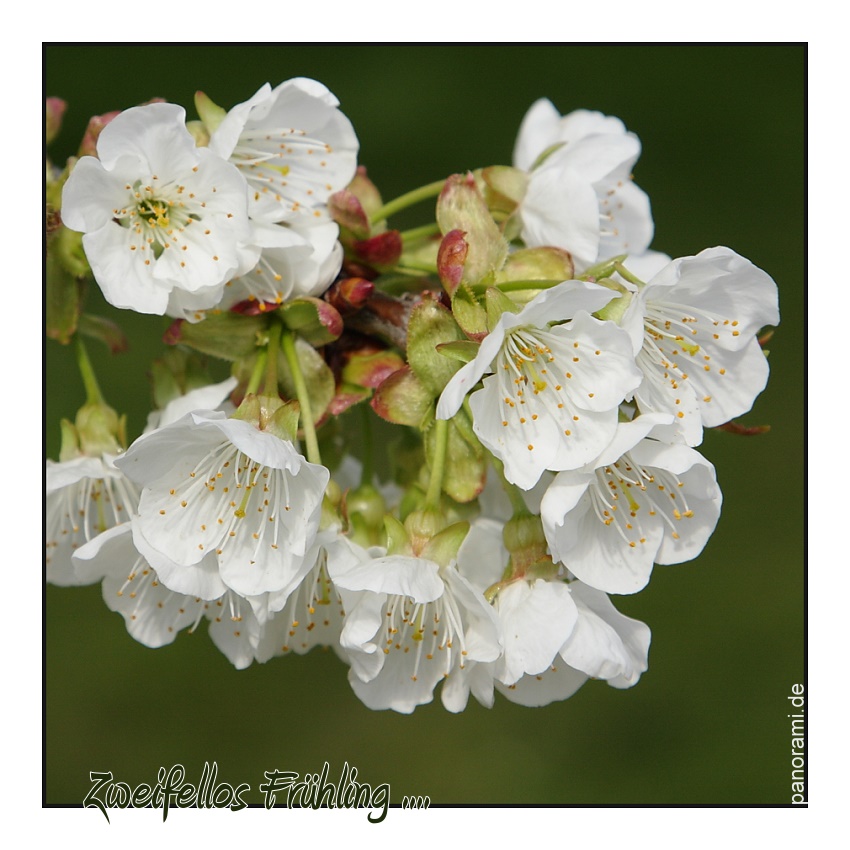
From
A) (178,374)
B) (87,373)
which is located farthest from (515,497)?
(87,373)

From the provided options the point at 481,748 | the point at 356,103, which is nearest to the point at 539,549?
the point at 481,748

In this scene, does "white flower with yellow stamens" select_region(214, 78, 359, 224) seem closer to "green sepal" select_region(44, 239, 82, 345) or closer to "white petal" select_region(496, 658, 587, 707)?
"green sepal" select_region(44, 239, 82, 345)

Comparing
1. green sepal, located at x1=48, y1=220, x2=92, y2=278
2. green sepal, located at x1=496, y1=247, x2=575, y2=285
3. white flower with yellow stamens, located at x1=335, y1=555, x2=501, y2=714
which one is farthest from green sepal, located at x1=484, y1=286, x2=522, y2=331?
green sepal, located at x1=48, y1=220, x2=92, y2=278

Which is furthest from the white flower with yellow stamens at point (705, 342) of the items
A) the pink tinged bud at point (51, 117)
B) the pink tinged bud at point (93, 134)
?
the pink tinged bud at point (51, 117)

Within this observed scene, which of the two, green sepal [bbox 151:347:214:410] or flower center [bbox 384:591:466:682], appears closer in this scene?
flower center [bbox 384:591:466:682]

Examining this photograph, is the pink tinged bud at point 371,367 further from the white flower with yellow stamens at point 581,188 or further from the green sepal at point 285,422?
the white flower with yellow stamens at point 581,188

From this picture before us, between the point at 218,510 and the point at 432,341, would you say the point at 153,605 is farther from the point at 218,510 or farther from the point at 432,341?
the point at 432,341
